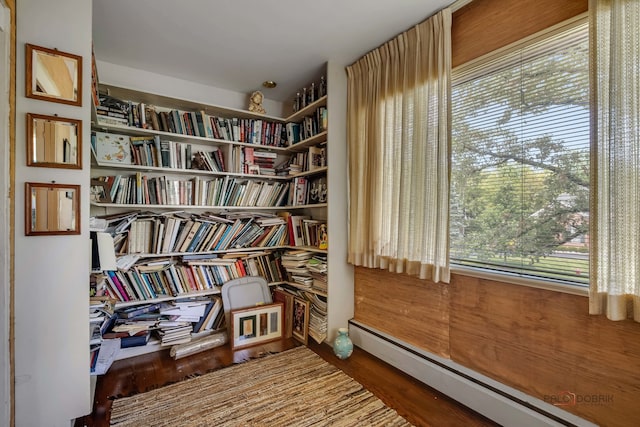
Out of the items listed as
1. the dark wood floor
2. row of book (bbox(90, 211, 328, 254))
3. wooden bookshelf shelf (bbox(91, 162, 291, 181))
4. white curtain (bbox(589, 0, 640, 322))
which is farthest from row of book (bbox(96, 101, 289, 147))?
white curtain (bbox(589, 0, 640, 322))

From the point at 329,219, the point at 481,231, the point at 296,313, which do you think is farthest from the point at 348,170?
the point at 296,313

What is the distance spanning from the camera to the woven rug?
1.51 metres

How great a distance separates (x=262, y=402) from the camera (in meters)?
1.66

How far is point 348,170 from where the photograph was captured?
92.4 inches

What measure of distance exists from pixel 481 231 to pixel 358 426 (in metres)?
1.29

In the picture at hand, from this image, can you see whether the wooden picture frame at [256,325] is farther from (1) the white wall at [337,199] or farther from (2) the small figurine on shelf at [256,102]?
(2) the small figurine on shelf at [256,102]

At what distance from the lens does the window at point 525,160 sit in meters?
1.28

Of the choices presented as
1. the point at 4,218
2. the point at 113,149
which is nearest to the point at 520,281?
the point at 4,218

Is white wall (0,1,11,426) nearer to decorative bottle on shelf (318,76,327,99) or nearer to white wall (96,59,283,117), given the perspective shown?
white wall (96,59,283,117)

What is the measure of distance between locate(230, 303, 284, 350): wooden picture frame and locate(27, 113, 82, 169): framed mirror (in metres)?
1.59

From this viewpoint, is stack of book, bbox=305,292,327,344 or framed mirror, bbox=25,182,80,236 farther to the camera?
stack of book, bbox=305,292,327,344

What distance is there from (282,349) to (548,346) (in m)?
1.84

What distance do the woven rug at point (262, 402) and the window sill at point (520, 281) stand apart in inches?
35.6

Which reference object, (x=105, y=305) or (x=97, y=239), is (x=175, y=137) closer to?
(x=97, y=239)
